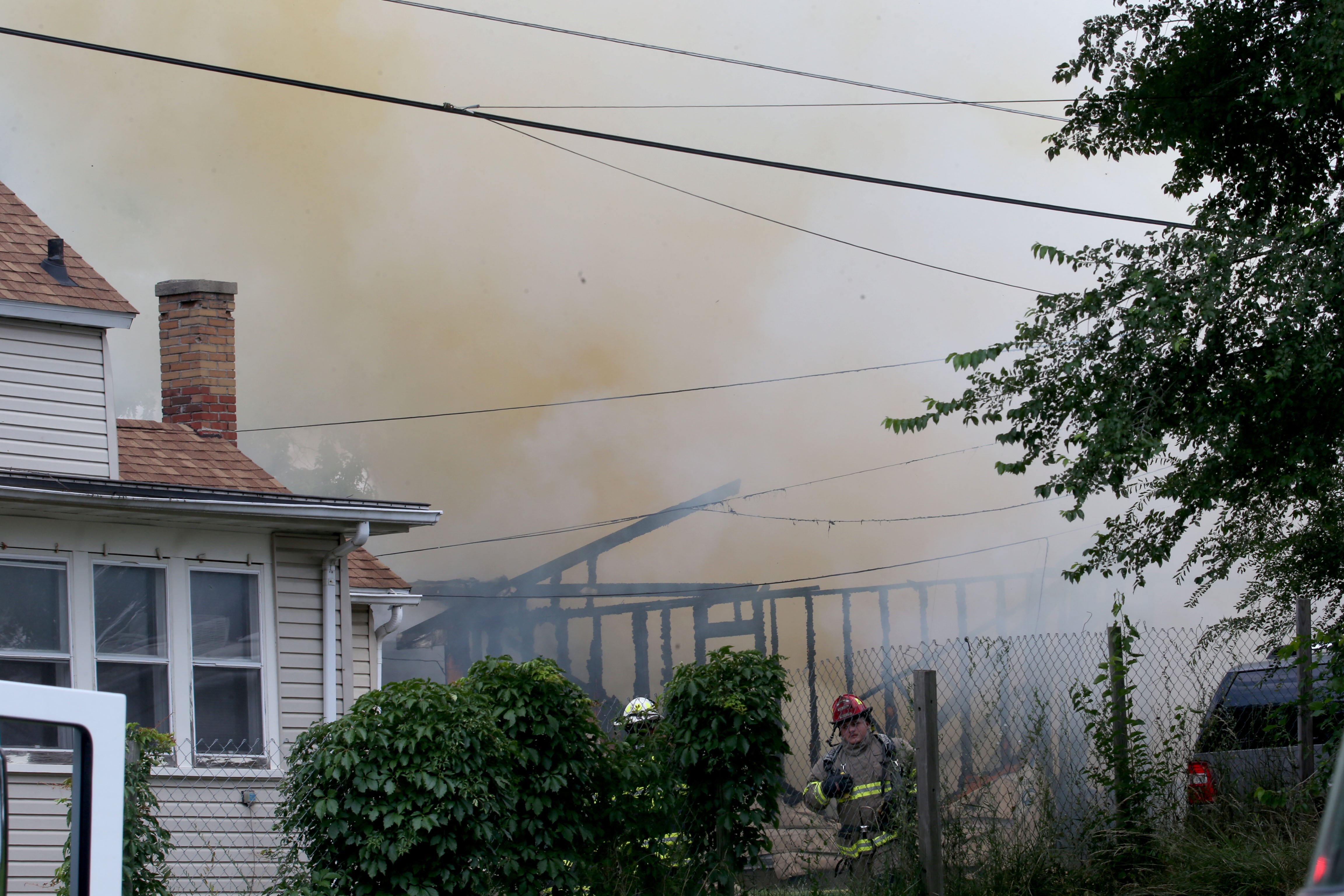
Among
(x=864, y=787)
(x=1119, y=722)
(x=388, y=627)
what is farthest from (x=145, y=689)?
(x=1119, y=722)

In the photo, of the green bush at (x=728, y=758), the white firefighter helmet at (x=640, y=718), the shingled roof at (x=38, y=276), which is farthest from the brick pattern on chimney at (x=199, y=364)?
the green bush at (x=728, y=758)

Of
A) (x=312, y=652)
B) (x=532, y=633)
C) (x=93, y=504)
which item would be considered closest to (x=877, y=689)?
(x=312, y=652)

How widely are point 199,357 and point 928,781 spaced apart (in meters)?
9.55

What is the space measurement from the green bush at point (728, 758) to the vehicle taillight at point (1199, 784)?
7.33ft

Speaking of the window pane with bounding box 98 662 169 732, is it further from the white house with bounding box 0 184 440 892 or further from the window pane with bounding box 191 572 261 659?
the window pane with bounding box 191 572 261 659

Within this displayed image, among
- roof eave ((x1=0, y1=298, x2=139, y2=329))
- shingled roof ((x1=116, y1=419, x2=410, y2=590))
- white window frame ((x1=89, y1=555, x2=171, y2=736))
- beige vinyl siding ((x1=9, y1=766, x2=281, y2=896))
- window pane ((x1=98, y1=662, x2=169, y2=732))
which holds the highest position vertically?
roof eave ((x1=0, y1=298, x2=139, y2=329))

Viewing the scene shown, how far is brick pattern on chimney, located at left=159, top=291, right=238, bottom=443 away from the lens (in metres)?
12.7

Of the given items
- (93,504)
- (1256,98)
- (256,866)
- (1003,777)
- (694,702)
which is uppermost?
(1256,98)

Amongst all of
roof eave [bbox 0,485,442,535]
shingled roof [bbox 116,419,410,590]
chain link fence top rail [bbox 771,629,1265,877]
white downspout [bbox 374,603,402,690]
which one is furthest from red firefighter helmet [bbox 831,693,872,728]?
white downspout [bbox 374,603,402,690]

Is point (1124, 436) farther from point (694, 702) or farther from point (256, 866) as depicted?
point (256, 866)

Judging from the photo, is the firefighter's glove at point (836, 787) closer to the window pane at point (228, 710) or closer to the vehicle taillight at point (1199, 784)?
the vehicle taillight at point (1199, 784)

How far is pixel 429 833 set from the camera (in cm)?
529

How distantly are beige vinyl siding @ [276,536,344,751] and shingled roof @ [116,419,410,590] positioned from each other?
1329 millimetres

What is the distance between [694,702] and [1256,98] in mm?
5665
